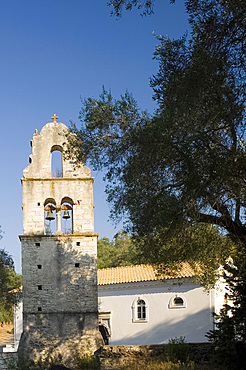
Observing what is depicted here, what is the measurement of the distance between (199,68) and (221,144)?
1815mm

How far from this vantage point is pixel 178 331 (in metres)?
25.7

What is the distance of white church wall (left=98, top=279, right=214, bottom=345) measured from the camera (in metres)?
25.4

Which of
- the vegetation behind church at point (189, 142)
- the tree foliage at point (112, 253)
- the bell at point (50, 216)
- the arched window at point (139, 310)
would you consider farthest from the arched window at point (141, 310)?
the tree foliage at point (112, 253)

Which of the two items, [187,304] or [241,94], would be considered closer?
[241,94]

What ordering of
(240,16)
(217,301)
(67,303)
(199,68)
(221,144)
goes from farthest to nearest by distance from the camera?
(217,301), (67,303), (221,144), (199,68), (240,16)

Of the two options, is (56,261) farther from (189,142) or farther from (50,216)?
(189,142)

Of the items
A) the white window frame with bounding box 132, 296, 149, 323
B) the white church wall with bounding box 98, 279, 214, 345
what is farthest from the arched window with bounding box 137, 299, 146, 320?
the white church wall with bounding box 98, 279, 214, 345

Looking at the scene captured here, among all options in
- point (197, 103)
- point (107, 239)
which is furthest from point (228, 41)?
point (107, 239)

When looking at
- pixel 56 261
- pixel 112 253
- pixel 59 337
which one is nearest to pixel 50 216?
pixel 56 261

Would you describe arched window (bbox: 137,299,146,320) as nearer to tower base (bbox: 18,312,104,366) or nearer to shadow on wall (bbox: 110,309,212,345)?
shadow on wall (bbox: 110,309,212,345)

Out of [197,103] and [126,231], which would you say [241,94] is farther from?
[126,231]

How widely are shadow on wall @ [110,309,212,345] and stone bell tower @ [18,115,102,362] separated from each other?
7.10 metres

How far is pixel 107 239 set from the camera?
188 ft

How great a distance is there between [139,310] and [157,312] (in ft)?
3.63
